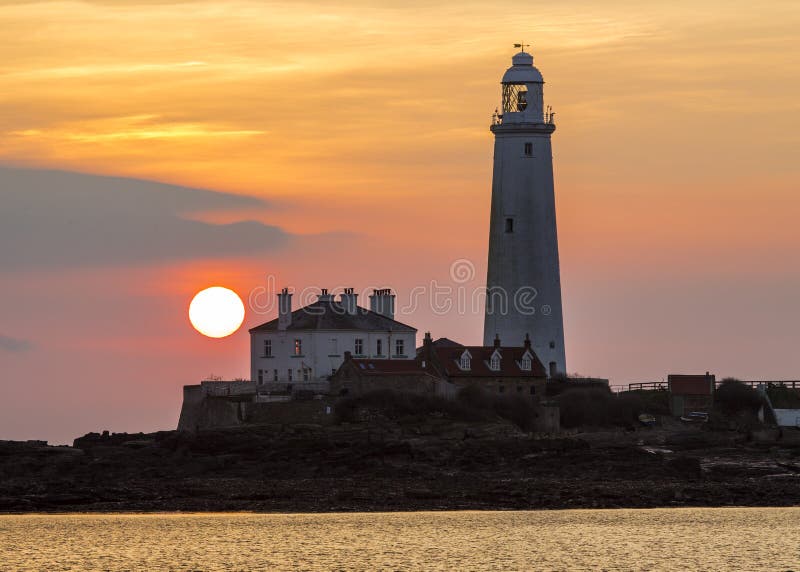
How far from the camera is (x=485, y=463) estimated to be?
178ft

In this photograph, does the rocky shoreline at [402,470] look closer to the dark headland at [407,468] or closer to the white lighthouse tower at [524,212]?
the dark headland at [407,468]

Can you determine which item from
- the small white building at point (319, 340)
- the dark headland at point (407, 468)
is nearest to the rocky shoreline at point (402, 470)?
the dark headland at point (407, 468)

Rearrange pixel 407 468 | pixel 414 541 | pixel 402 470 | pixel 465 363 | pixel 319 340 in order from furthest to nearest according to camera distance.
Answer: pixel 319 340
pixel 465 363
pixel 407 468
pixel 402 470
pixel 414 541

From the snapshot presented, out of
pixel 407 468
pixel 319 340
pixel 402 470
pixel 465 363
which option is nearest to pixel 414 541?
pixel 402 470

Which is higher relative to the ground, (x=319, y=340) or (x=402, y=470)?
(x=319, y=340)

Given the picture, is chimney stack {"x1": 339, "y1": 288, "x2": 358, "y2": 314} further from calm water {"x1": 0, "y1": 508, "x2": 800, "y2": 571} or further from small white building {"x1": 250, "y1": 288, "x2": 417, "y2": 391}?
calm water {"x1": 0, "y1": 508, "x2": 800, "y2": 571}

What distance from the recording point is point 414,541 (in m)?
44.7

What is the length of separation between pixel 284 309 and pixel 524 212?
868 centimetres

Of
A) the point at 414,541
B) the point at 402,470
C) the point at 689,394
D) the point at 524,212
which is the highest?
the point at 524,212

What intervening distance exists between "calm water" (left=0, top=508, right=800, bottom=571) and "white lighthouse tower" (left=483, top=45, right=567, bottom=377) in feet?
58.3

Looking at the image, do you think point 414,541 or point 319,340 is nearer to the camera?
point 414,541

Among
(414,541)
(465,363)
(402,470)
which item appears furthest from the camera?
(465,363)

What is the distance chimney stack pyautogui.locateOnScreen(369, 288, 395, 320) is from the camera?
68.1 m

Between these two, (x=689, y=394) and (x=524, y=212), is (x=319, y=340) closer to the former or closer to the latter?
(x=524, y=212)
